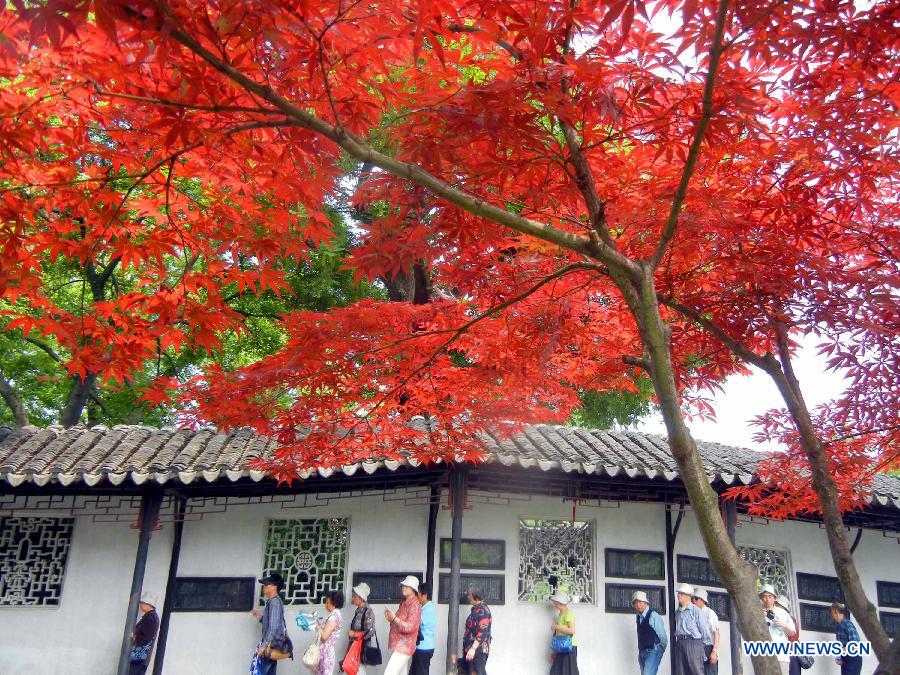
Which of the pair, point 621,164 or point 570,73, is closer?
point 570,73

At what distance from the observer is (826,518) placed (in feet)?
12.1

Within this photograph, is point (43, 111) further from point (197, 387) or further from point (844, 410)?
point (844, 410)

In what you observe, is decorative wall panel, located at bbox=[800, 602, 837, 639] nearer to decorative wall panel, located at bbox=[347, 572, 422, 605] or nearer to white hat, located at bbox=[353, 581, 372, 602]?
decorative wall panel, located at bbox=[347, 572, 422, 605]

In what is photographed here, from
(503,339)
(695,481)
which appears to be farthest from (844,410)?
(695,481)

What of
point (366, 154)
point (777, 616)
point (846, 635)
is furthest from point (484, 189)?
point (846, 635)

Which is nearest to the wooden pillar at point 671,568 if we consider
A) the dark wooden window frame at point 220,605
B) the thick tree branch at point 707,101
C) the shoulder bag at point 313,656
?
the shoulder bag at point 313,656

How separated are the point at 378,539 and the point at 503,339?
4502 millimetres

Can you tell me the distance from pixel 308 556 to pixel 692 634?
435cm

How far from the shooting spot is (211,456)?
26.3 ft

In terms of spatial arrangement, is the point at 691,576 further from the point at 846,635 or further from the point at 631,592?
the point at 846,635

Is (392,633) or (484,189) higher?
(484,189)

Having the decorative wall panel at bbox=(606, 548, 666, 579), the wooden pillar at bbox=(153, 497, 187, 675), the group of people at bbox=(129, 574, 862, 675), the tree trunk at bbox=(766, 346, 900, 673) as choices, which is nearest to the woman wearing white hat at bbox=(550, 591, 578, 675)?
the group of people at bbox=(129, 574, 862, 675)

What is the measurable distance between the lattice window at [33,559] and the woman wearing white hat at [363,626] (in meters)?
3.38

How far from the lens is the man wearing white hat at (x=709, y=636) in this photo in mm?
8094
